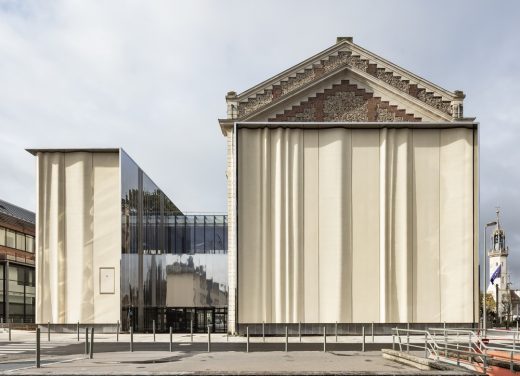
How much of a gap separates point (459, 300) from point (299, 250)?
29.2ft

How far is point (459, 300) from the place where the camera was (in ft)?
104

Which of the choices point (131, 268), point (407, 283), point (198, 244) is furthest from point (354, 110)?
point (198, 244)

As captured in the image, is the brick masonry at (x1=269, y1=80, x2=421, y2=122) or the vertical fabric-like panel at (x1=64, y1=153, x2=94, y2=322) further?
the brick masonry at (x1=269, y1=80, x2=421, y2=122)

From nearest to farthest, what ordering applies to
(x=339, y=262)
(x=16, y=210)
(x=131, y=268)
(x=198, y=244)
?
(x=339, y=262)
(x=131, y=268)
(x=198, y=244)
(x=16, y=210)

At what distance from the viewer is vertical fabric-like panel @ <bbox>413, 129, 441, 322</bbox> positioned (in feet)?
103

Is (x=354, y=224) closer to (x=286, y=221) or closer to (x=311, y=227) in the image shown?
(x=311, y=227)

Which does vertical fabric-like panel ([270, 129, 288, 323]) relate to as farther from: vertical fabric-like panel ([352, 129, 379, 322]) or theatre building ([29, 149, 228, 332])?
theatre building ([29, 149, 228, 332])

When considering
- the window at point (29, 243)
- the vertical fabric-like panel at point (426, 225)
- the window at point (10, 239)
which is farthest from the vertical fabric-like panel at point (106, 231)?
the window at point (29, 243)

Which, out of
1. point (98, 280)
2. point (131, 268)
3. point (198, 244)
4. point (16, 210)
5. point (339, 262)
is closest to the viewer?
point (339, 262)

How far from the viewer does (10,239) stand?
62.4 m

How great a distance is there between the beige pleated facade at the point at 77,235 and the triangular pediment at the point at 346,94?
9.37m

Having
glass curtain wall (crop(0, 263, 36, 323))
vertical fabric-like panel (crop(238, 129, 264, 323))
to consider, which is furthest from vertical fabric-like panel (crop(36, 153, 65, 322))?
glass curtain wall (crop(0, 263, 36, 323))

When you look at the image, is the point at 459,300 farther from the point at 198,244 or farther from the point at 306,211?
the point at 198,244

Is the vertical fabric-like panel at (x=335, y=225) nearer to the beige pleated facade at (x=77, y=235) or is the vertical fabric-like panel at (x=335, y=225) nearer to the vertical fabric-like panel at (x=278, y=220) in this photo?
the vertical fabric-like panel at (x=278, y=220)
